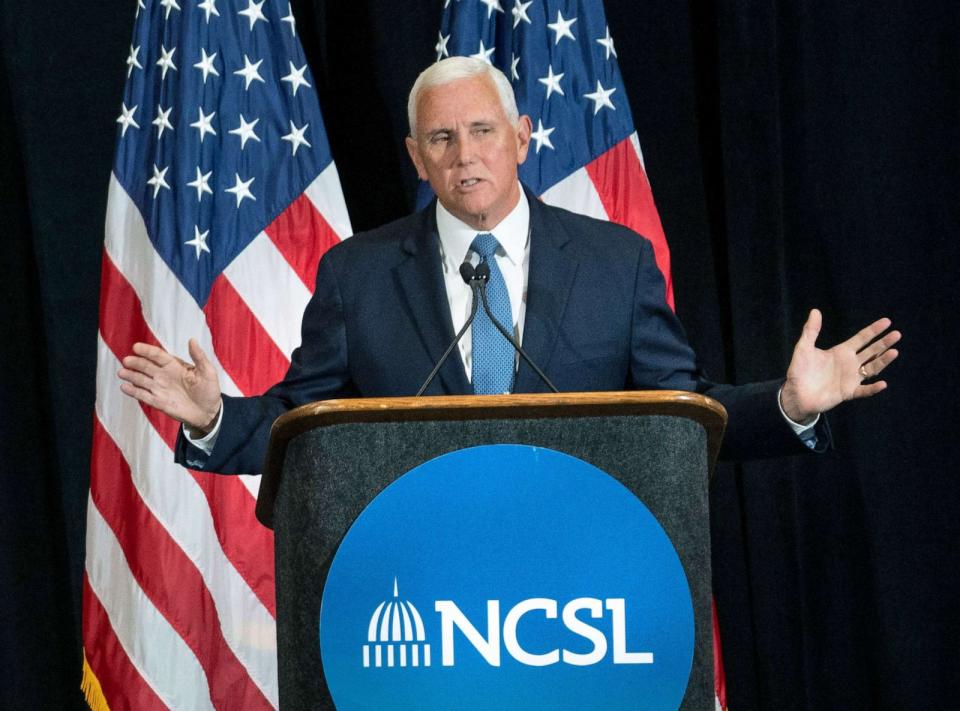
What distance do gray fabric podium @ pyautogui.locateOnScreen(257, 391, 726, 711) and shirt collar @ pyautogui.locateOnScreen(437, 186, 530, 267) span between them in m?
0.80

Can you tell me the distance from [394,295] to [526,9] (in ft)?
4.42

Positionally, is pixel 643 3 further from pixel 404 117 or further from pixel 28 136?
pixel 28 136

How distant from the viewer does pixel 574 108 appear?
324 centimetres

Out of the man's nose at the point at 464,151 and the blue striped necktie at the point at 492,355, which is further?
the man's nose at the point at 464,151

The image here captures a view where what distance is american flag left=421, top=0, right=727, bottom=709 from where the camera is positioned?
3.20 metres

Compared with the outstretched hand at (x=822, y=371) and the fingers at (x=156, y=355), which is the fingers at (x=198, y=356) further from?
the outstretched hand at (x=822, y=371)

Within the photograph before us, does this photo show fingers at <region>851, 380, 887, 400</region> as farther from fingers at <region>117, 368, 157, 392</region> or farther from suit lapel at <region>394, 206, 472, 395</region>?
fingers at <region>117, 368, 157, 392</region>

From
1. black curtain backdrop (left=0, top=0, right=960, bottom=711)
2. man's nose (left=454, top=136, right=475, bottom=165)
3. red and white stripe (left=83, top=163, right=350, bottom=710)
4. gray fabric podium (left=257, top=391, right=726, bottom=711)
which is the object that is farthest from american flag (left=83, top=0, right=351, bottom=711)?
gray fabric podium (left=257, top=391, right=726, bottom=711)

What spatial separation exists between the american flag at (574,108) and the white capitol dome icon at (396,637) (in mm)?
1899

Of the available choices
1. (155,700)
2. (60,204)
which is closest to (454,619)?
(155,700)

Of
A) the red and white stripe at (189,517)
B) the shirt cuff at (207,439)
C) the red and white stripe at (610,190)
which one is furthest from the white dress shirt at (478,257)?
the red and white stripe at (189,517)

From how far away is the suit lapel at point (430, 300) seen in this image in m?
2.06

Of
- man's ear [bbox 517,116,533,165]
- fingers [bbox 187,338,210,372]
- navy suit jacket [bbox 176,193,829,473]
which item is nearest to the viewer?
fingers [bbox 187,338,210,372]

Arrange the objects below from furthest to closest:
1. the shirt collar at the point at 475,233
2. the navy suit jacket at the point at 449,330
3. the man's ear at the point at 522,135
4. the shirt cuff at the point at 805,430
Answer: the man's ear at the point at 522,135
the shirt collar at the point at 475,233
the navy suit jacket at the point at 449,330
the shirt cuff at the point at 805,430
